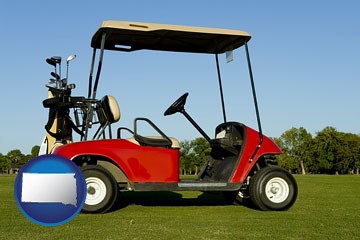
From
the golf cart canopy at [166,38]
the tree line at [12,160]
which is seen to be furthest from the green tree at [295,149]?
the golf cart canopy at [166,38]

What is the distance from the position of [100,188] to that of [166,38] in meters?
2.62

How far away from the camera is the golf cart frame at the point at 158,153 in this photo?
20.5 feet

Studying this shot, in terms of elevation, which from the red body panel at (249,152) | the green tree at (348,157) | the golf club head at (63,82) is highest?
the golf club head at (63,82)

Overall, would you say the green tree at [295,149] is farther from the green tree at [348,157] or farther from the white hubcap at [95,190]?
the white hubcap at [95,190]

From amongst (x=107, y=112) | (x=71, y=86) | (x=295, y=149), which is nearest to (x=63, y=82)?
(x=71, y=86)

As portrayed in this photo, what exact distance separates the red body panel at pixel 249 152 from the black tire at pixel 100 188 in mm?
1671

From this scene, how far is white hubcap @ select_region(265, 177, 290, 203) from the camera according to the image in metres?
6.73

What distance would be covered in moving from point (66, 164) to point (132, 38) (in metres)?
5.15

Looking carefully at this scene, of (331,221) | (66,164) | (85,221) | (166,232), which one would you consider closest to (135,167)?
(85,221)

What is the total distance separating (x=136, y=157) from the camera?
6410 mm

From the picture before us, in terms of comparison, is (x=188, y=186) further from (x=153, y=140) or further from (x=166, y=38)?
(x=166, y=38)

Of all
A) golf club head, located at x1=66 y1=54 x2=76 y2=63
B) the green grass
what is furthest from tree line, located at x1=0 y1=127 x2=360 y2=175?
the green grass

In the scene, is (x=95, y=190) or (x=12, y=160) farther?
(x=12, y=160)

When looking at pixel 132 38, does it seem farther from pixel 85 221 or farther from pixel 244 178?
pixel 85 221
